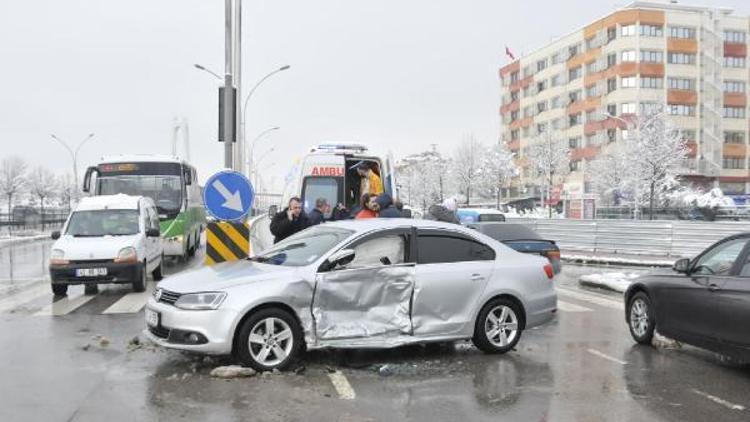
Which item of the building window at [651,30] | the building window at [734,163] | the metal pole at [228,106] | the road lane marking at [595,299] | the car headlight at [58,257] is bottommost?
the road lane marking at [595,299]

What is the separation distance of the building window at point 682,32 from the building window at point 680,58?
69.4 inches

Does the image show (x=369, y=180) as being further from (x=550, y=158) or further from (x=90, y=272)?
(x=550, y=158)

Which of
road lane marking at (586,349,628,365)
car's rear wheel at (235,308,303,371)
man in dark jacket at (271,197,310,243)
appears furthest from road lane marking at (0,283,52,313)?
road lane marking at (586,349,628,365)

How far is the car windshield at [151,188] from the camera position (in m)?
20.6

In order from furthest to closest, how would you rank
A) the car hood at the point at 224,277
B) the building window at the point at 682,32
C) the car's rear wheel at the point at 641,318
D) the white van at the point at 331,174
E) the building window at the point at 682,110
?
the building window at the point at 682,32 → the building window at the point at 682,110 → the white van at the point at 331,174 → the car's rear wheel at the point at 641,318 → the car hood at the point at 224,277

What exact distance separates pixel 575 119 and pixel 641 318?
260 ft

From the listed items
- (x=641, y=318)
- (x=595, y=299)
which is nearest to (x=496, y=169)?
(x=595, y=299)

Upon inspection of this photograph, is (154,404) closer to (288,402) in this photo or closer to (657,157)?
(288,402)

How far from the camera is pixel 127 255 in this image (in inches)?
520

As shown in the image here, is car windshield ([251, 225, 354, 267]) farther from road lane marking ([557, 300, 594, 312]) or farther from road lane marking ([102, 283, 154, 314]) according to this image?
road lane marking ([557, 300, 594, 312])

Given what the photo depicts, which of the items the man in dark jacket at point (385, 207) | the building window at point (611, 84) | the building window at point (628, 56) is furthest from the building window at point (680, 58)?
the man in dark jacket at point (385, 207)

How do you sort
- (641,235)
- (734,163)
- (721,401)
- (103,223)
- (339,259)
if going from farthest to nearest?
(734,163) < (641,235) < (103,223) < (339,259) < (721,401)

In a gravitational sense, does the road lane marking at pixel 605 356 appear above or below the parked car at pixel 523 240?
below

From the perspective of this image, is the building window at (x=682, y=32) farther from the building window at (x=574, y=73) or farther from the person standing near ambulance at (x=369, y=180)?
the person standing near ambulance at (x=369, y=180)
